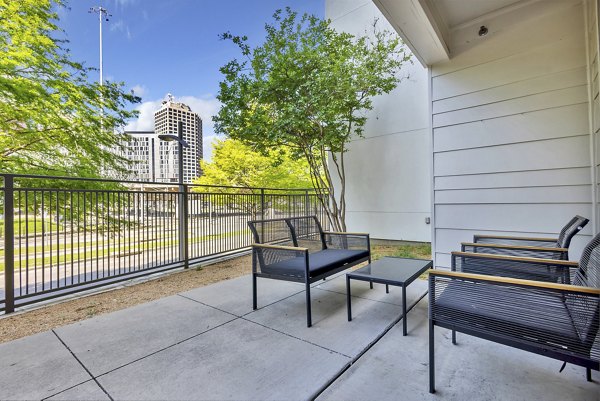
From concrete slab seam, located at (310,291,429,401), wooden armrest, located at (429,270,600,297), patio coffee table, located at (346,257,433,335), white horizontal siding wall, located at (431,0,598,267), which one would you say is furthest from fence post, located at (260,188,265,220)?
wooden armrest, located at (429,270,600,297)

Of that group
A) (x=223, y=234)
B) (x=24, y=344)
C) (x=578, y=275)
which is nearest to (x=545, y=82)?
(x=578, y=275)

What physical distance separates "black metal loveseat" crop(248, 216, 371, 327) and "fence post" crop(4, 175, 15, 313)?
2.42 m

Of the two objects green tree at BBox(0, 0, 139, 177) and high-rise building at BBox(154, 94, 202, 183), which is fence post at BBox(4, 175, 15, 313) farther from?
high-rise building at BBox(154, 94, 202, 183)

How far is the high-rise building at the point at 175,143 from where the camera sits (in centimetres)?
728

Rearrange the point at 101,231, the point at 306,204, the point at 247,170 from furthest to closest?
the point at 247,170
the point at 306,204
the point at 101,231

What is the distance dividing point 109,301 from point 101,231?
3.26 feet

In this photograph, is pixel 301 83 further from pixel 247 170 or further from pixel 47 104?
pixel 247 170

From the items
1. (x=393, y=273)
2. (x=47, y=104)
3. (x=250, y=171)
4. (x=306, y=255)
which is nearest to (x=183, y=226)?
(x=306, y=255)

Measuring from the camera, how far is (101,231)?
3.68 m

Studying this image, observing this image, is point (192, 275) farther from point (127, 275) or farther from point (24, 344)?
point (24, 344)

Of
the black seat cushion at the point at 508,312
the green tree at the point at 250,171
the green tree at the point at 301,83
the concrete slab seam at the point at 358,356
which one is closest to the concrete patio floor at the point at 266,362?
the concrete slab seam at the point at 358,356

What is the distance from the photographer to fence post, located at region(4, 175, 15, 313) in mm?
2773

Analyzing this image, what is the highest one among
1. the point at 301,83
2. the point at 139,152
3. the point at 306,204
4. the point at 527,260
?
the point at 301,83

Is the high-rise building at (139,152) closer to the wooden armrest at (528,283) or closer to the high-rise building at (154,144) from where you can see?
the high-rise building at (154,144)
